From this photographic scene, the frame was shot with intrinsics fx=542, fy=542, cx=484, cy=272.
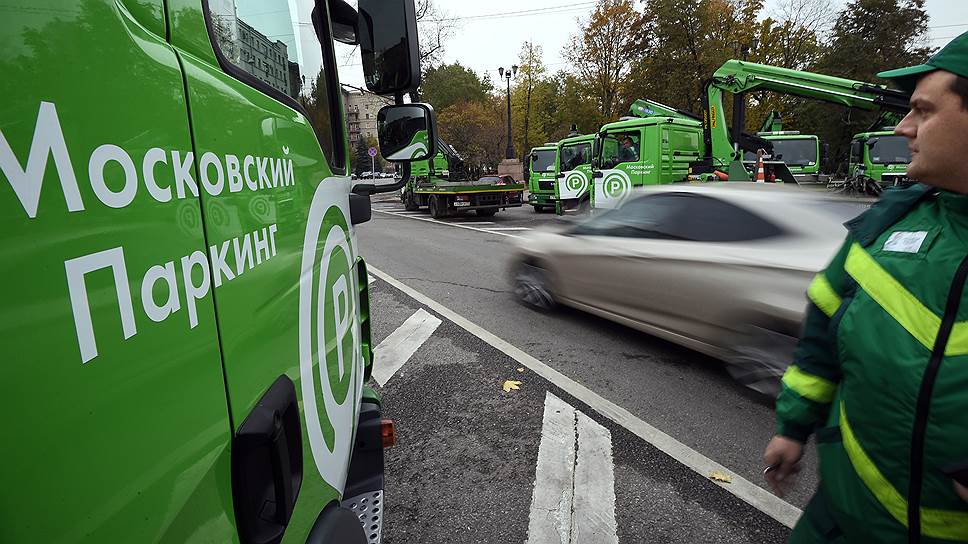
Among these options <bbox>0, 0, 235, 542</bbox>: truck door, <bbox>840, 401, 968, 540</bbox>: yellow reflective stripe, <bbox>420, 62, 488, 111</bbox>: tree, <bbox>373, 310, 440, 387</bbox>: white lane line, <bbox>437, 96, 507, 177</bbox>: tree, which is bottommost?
<bbox>373, 310, 440, 387</bbox>: white lane line

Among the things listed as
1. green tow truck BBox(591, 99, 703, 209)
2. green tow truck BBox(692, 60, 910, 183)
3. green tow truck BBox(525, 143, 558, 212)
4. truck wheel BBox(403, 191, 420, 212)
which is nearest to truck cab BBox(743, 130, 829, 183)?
green tow truck BBox(692, 60, 910, 183)

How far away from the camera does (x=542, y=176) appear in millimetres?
20000

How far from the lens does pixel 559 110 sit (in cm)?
3709

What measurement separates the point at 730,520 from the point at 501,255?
27.1 feet

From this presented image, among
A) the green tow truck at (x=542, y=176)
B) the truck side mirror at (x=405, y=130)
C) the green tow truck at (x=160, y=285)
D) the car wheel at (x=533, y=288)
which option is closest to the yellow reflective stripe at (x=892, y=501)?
the green tow truck at (x=160, y=285)

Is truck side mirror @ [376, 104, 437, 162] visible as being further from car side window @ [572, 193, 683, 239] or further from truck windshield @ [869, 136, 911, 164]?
truck windshield @ [869, 136, 911, 164]

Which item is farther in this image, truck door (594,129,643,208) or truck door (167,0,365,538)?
truck door (594,129,643,208)

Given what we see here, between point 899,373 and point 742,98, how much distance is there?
13.9 meters

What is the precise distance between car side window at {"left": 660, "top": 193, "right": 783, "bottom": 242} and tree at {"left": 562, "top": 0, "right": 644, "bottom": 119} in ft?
99.8

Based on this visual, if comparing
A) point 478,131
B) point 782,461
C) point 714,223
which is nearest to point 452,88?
point 478,131

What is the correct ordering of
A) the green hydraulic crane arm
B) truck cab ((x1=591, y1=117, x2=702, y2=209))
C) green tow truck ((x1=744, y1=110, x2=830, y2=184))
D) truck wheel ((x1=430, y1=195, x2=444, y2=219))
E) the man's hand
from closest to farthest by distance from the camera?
the man's hand < the green hydraulic crane arm < truck cab ((x1=591, y1=117, x2=702, y2=209)) < green tow truck ((x1=744, y1=110, x2=830, y2=184)) < truck wheel ((x1=430, y1=195, x2=444, y2=219))

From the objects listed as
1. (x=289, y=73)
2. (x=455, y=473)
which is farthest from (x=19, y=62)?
(x=455, y=473)

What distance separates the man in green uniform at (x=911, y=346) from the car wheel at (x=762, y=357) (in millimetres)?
2466

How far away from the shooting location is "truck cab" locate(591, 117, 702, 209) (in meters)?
12.8
